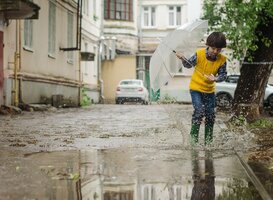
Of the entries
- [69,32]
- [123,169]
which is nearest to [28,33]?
[69,32]

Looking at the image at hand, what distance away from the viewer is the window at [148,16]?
4619cm

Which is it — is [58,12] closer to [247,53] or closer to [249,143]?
[247,53]

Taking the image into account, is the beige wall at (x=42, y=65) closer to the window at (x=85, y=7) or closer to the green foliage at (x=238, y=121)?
the window at (x=85, y=7)

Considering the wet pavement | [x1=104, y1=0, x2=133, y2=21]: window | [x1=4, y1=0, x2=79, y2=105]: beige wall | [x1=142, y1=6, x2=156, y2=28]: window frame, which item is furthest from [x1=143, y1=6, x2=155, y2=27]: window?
the wet pavement

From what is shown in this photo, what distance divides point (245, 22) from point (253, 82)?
1.44 m

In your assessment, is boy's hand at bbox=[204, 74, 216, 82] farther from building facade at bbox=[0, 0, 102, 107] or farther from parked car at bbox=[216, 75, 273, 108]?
parked car at bbox=[216, 75, 273, 108]

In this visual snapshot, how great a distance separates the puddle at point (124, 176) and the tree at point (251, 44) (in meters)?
6.36

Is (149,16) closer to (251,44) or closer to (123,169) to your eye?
(251,44)

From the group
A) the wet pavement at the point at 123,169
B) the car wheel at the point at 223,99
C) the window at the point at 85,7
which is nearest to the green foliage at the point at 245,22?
the wet pavement at the point at 123,169

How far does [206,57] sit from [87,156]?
7.36 feet

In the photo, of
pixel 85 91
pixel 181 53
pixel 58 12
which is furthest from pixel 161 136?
pixel 85 91

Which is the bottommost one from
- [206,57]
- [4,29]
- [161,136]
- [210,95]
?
[161,136]

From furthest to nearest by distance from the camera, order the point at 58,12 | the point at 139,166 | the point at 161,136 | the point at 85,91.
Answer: the point at 85,91
the point at 58,12
the point at 161,136
the point at 139,166

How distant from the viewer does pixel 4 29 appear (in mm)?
18312
